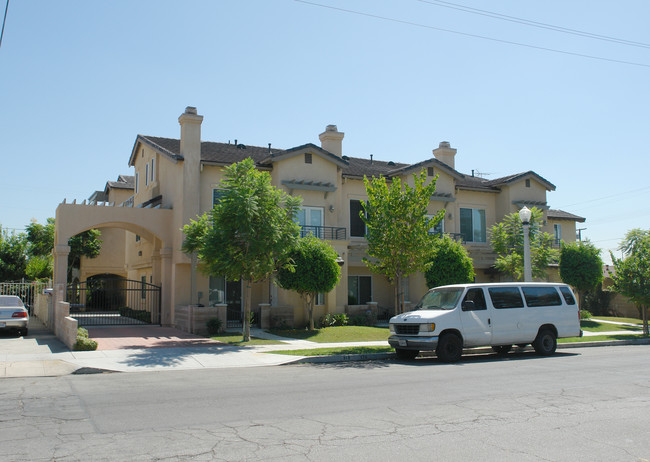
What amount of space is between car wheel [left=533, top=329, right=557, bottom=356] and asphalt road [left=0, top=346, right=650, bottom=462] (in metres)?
3.30

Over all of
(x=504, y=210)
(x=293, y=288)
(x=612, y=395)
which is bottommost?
(x=612, y=395)

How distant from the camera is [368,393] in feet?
32.2

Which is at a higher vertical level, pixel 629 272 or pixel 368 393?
pixel 629 272

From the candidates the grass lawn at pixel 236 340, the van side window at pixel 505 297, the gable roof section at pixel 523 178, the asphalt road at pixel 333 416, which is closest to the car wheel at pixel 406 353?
the van side window at pixel 505 297

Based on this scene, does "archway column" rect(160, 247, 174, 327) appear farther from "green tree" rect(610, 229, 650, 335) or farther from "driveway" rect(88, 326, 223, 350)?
"green tree" rect(610, 229, 650, 335)

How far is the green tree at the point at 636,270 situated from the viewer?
23.2 m

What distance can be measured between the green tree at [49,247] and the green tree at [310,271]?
19.1 m

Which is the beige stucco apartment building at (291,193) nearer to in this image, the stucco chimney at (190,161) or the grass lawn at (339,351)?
the stucco chimney at (190,161)

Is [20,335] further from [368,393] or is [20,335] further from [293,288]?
[368,393]

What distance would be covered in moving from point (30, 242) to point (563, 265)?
3377 centimetres

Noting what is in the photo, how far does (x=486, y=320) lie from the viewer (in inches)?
592

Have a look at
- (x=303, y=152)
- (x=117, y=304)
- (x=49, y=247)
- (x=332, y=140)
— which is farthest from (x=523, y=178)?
(x=49, y=247)

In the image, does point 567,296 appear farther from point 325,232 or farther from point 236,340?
point 325,232

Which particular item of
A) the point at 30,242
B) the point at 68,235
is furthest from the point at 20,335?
the point at 30,242
